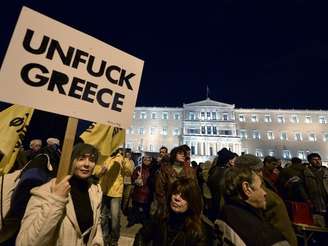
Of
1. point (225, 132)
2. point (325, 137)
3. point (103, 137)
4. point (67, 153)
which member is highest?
point (325, 137)

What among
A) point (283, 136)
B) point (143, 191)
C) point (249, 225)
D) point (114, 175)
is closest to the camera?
point (249, 225)

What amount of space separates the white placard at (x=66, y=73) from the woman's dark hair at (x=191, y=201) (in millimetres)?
814

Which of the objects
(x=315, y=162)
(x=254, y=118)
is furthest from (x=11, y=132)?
(x=254, y=118)

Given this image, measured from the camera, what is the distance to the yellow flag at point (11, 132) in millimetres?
2846

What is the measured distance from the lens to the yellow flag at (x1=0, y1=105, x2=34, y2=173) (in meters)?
2.85

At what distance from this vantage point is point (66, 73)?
1860 mm

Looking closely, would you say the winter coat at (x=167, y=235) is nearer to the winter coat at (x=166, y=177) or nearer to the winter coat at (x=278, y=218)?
the winter coat at (x=278, y=218)

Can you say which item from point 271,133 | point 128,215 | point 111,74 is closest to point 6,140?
point 111,74

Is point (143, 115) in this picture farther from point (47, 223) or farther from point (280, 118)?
point (47, 223)

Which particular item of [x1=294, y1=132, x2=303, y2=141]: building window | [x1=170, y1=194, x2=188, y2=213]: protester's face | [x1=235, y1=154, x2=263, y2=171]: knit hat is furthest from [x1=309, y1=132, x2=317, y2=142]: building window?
[x1=170, y1=194, x2=188, y2=213]: protester's face

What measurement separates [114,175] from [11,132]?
2161mm

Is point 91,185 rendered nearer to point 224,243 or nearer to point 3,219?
point 3,219

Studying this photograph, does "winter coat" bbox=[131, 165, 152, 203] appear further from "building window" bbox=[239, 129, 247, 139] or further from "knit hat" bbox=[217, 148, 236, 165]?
"building window" bbox=[239, 129, 247, 139]

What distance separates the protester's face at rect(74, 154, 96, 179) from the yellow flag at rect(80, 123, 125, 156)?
7.13ft
